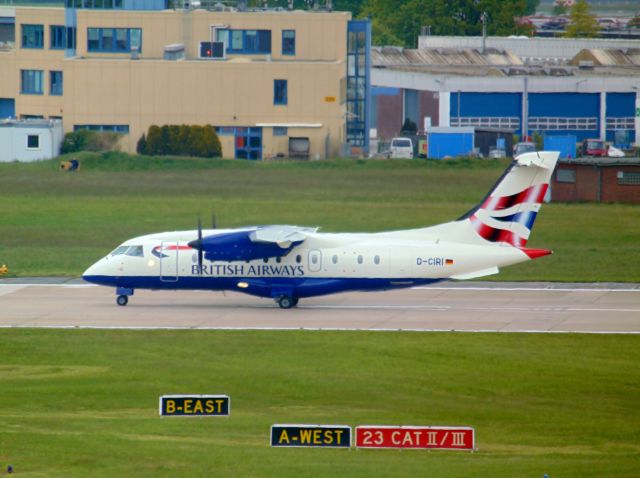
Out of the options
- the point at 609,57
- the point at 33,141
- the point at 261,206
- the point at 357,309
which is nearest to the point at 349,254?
the point at 357,309

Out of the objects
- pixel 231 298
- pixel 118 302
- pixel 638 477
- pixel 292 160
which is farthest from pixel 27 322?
pixel 292 160

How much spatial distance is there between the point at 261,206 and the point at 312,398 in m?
43.5

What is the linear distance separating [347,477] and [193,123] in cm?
7578

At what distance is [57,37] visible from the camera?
10762 centimetres

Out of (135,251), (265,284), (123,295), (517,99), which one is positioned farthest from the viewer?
(517,99)

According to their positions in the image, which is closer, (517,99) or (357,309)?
(357,309)

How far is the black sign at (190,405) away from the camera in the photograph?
34.9 m

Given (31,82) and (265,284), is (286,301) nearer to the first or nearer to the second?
(265,284)

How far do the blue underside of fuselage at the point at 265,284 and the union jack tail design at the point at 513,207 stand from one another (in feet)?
12.5

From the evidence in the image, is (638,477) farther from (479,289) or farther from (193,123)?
(193,123)

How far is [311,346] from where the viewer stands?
44.4 meters

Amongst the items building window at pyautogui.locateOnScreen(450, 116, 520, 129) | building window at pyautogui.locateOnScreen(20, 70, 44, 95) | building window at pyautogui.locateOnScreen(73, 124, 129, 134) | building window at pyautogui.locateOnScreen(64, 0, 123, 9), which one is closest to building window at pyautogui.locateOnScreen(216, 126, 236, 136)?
building window at pyautogui.locateOnScreen(73, 124, 129, 134)

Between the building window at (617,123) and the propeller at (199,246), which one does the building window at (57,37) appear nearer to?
the building window at (617,123)

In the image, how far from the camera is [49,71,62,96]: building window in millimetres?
105688
